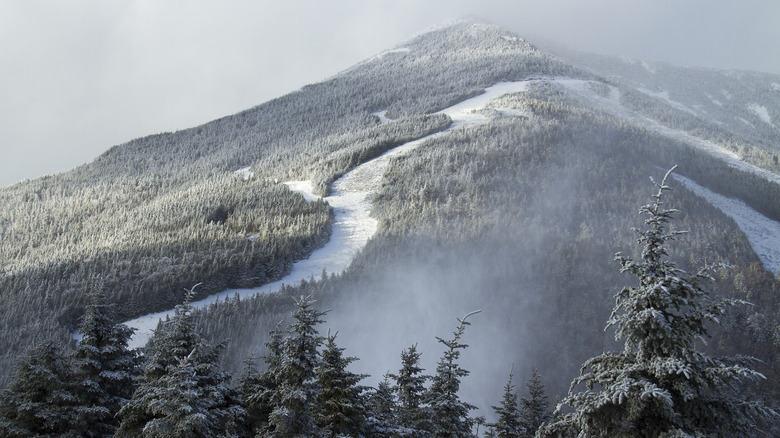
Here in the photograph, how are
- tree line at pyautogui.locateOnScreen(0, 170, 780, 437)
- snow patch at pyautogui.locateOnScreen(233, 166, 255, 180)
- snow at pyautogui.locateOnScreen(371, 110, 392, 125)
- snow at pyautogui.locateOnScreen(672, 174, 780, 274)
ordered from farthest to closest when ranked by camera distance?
snow at pyautogui.locateOnScreen(371, 110, 392, 125), snow patch at pyautogui.locateOnScreen(233, 166, 255, 180), snow at pyautogui.locateOnScreen(672, 174, 780, 274), tree line at pyautogui.locateOnScreen(0, 170, 780, 437)

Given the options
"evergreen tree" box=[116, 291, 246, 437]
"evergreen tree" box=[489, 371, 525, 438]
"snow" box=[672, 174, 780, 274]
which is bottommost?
"snow" box=[672, 174, 780, 274]

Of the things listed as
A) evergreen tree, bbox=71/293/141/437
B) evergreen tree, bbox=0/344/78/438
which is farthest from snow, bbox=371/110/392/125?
evergreen tree, bbox=0/344/78/438

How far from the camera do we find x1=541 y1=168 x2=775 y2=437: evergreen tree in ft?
31.3

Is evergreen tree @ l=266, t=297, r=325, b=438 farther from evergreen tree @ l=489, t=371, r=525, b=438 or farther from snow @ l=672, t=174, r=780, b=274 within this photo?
snow @ l=672, t=174, r=780, b=274

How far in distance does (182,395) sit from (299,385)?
3325 millimetres

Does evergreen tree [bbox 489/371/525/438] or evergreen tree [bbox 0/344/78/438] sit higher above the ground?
evergreen tree [bbox 0/344/78/438]

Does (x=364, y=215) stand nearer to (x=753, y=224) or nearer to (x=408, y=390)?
(x=408, y=390)

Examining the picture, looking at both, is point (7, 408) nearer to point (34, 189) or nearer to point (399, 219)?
point (399, 219)

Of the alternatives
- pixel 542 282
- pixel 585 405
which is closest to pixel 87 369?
pixel 585 405

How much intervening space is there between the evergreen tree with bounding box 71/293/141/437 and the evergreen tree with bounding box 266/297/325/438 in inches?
278

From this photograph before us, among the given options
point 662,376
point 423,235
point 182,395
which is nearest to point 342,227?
point 423,235

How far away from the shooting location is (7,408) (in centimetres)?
1827

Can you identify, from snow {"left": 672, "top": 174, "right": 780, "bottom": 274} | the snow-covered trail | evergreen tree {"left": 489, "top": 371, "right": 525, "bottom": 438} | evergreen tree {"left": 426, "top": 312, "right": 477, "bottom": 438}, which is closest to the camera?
evergreen tree {"left": 426, "top": 312, "right": 477, "bottom": 438}

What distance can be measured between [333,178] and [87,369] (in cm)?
8515
